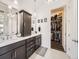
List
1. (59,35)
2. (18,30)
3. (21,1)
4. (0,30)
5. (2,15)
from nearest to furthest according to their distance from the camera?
1. (0,30)
2. (2,15)
3. (18,30)
4. (21,1)
5. (59,35)

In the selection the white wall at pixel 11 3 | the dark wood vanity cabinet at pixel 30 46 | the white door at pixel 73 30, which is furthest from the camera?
the white wall at pixel 11 3

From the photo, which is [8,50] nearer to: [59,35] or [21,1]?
[21,1]

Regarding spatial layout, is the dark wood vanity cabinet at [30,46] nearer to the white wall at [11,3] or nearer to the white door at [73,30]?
the white door at [73,30]

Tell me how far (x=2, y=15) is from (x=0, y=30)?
0.62 meters

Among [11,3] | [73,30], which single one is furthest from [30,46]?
[11,3]

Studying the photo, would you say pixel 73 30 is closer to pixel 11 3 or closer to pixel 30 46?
pixel 30 46

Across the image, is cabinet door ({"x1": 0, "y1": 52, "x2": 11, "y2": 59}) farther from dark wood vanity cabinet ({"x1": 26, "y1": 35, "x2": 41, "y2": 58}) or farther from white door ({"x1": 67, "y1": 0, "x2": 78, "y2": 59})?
white door ({"x1": 67, "y1": 0, "x2": 78, "y2": 59})

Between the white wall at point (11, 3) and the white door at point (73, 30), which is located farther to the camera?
the white wall at point (11, 3)

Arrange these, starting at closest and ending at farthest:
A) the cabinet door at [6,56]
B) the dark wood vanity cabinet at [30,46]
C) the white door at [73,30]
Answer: the cabinet door at [6,56] < the white door at [73,30] < the dark wood vanity cabinet at [30,46]

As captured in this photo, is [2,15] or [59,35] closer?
[2,15]

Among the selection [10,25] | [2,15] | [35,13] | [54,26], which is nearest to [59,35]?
[54,26]

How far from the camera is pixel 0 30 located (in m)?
3.09

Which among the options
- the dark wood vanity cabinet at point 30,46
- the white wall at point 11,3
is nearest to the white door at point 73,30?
the dark wood vanity cabinet at point 30,46

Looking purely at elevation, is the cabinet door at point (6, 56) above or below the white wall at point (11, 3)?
below
